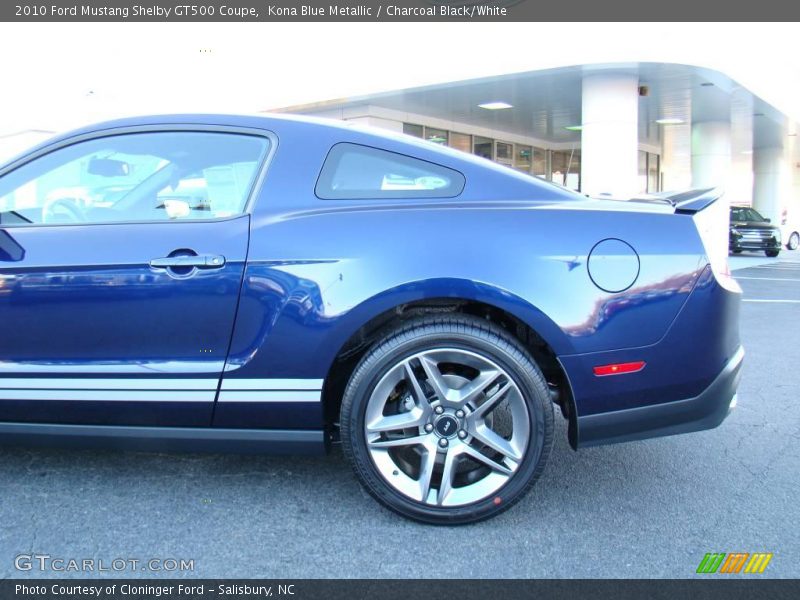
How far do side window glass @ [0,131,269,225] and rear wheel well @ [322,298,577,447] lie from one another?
2.44ft

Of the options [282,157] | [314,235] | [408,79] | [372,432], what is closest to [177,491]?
[372,432]

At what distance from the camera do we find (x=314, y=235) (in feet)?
8.46

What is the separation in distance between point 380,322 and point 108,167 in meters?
1.39

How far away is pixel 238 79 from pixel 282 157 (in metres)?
14.5

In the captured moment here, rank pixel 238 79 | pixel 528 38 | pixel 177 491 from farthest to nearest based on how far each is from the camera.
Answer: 1. pixel 238 79
2. pixel 528 38
3. pixel 177 491

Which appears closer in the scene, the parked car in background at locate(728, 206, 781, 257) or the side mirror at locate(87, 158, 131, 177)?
A: the side mirror at locate(87, 158, 131, 177)

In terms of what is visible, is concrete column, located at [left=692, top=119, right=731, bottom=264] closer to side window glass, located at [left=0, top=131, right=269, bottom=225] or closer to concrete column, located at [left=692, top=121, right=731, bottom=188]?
concrete column, located at [left=692, top=121, right=731, bottom=188]

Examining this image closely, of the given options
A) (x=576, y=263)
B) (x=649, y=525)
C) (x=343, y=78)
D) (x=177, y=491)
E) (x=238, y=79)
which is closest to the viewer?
(x=576, y=263)

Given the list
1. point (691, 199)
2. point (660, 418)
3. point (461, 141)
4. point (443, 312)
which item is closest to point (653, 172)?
point (461, 141)

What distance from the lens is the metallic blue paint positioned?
8.29ft

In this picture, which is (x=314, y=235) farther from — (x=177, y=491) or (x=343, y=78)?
(x=343, y=78)

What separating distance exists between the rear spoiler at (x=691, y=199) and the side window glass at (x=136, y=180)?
1.69m

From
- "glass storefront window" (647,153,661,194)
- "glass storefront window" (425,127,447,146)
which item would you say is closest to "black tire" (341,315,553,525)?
"glass storefront window" (425,127,447,146)

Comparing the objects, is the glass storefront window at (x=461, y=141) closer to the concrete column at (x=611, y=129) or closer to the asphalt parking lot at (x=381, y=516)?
the concrete column at (x=611, y=129)
